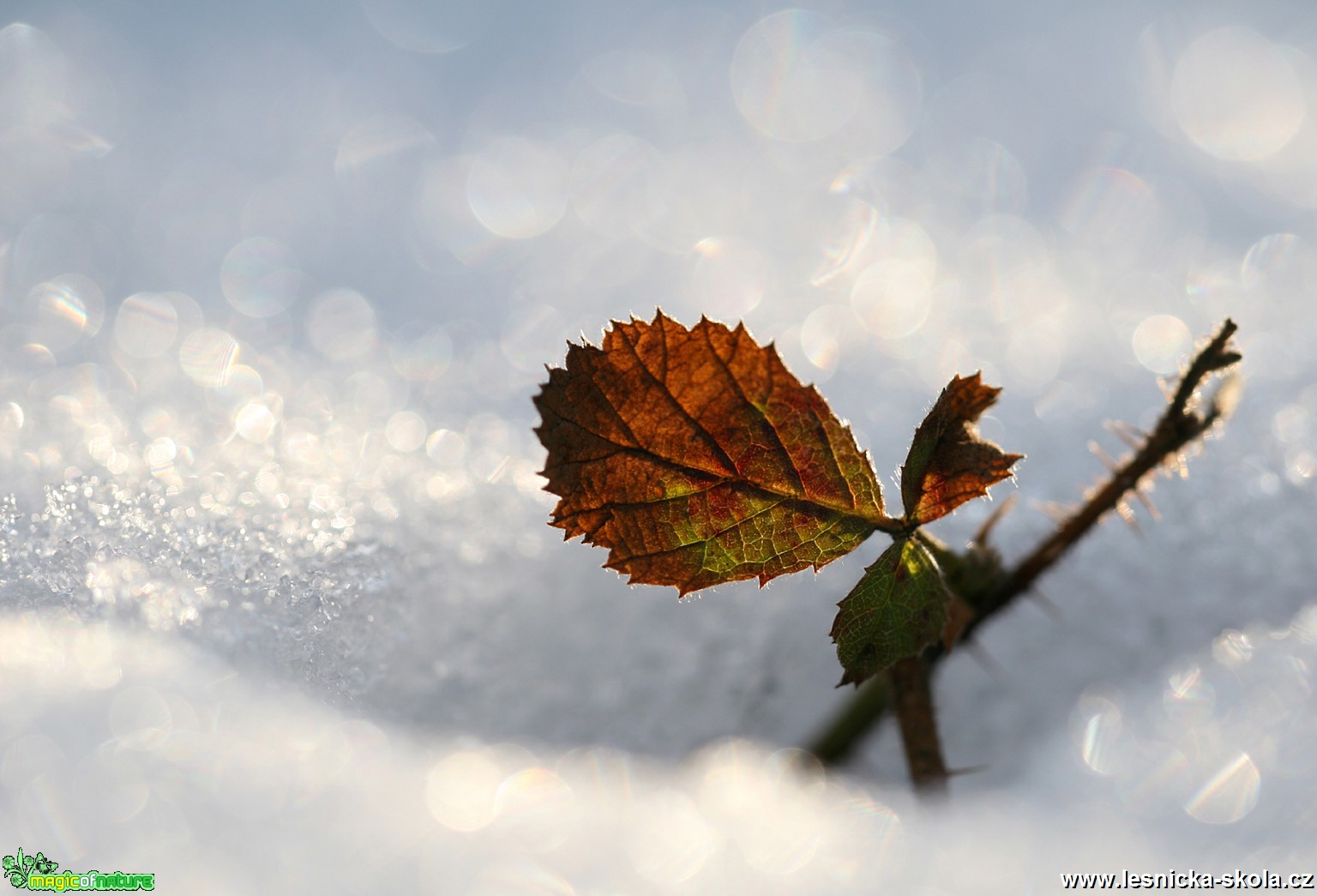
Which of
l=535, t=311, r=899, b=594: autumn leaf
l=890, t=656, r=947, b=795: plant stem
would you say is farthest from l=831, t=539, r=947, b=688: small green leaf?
l=890, t=656, r=947, b=795: plant stem

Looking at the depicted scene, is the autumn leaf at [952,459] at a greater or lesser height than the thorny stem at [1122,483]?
lesser

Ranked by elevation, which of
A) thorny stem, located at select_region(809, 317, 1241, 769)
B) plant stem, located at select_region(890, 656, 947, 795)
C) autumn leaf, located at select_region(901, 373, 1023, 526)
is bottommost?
plant stem, located at select_region(890, 656, 947, 795)

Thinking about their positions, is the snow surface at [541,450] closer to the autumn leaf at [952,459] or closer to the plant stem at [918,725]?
the plant stem at [918,725]

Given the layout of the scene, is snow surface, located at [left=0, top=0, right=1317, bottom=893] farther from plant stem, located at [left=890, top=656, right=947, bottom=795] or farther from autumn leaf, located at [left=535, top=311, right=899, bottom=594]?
autumn leaf, located at [left=535, top=311, right=899, bottom=594]

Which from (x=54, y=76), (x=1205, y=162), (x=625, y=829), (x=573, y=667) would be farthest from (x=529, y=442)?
(x=1205, y=162)

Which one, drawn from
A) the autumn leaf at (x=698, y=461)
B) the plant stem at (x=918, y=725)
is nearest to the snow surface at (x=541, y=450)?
the plant stem at (x=918, y=725)

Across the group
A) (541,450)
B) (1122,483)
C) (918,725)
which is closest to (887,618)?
(918,725)
